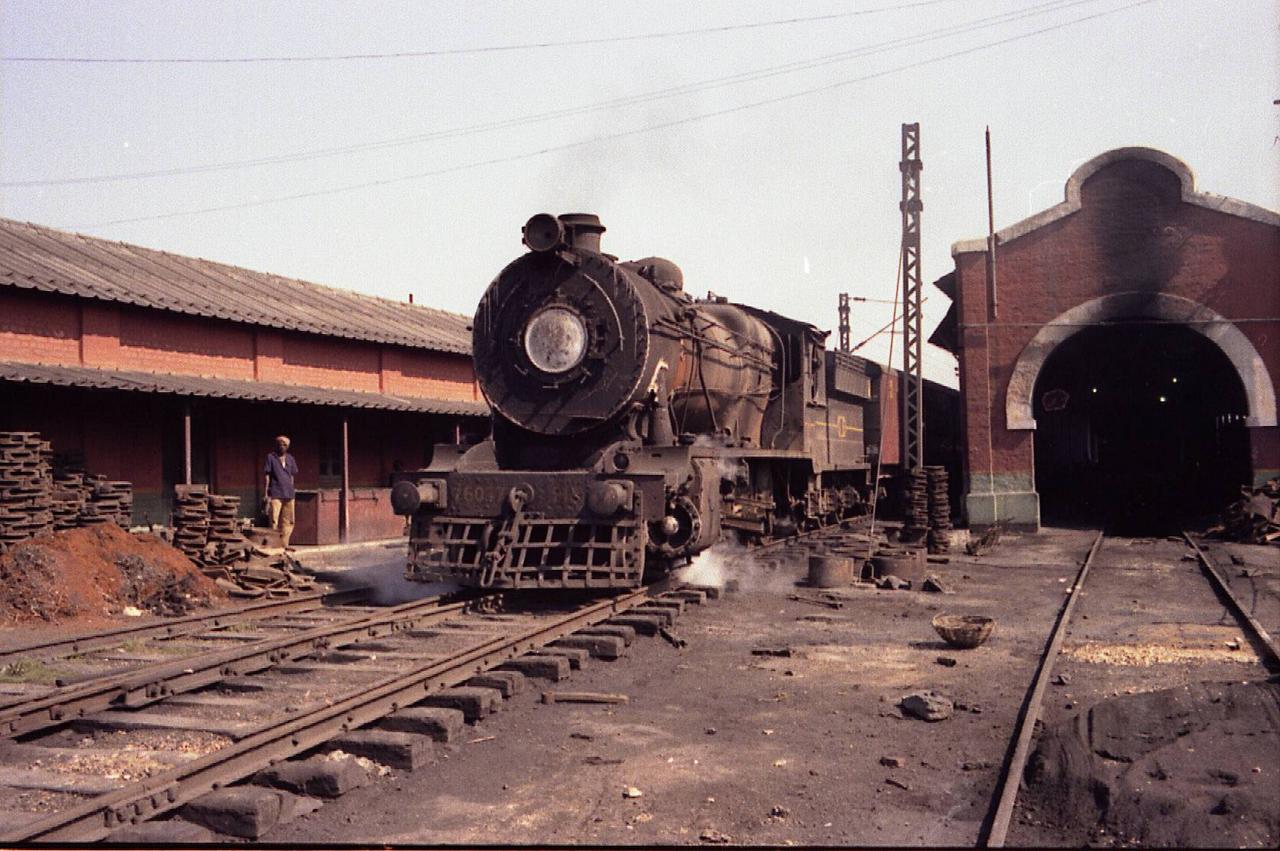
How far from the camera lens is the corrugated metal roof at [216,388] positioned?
1355 centimetres

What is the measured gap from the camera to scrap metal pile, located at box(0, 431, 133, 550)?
1135 centimetres

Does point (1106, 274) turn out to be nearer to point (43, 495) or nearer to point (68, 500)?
point (68, 500)

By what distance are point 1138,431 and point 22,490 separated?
2740 centimetres

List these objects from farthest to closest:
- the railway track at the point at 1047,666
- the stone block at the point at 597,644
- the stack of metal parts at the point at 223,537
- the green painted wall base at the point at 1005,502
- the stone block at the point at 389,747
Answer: the green painted wall base at the point at 1005,502 < the stack of metal parts at the point at 223,537 < the stone block at the point at 597,644 < the stone block at the point at 389,747 < the railway track at the point at 1047,666

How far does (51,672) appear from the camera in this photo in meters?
6.99

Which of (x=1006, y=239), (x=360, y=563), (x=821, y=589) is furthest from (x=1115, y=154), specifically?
(x=360, y=563)

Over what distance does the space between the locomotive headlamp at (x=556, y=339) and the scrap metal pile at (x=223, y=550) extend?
414 cm

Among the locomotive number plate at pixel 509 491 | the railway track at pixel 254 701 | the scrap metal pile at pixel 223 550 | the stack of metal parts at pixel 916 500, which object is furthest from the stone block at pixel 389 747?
the stack of metal parts at pixel 916 500

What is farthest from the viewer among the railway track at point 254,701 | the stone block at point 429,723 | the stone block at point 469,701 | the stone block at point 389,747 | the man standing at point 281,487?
the man standing at point 281,487

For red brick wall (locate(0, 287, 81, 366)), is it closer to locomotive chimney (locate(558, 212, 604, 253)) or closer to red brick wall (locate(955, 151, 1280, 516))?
locomotive chimney (locate(558, 212, 604, 253))

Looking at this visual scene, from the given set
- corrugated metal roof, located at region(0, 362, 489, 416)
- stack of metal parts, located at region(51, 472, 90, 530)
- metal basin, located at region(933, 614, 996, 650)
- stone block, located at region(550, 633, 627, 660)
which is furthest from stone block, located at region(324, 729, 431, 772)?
corrugated metal roof, located at region(0, 362, 489, 416)

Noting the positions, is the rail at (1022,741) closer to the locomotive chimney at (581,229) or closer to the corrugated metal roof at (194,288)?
the locomotive chimney at (581,229)

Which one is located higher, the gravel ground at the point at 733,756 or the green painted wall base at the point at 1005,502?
the green painted wall base at the point at 1005,502

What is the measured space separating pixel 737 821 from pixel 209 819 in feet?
6.80
